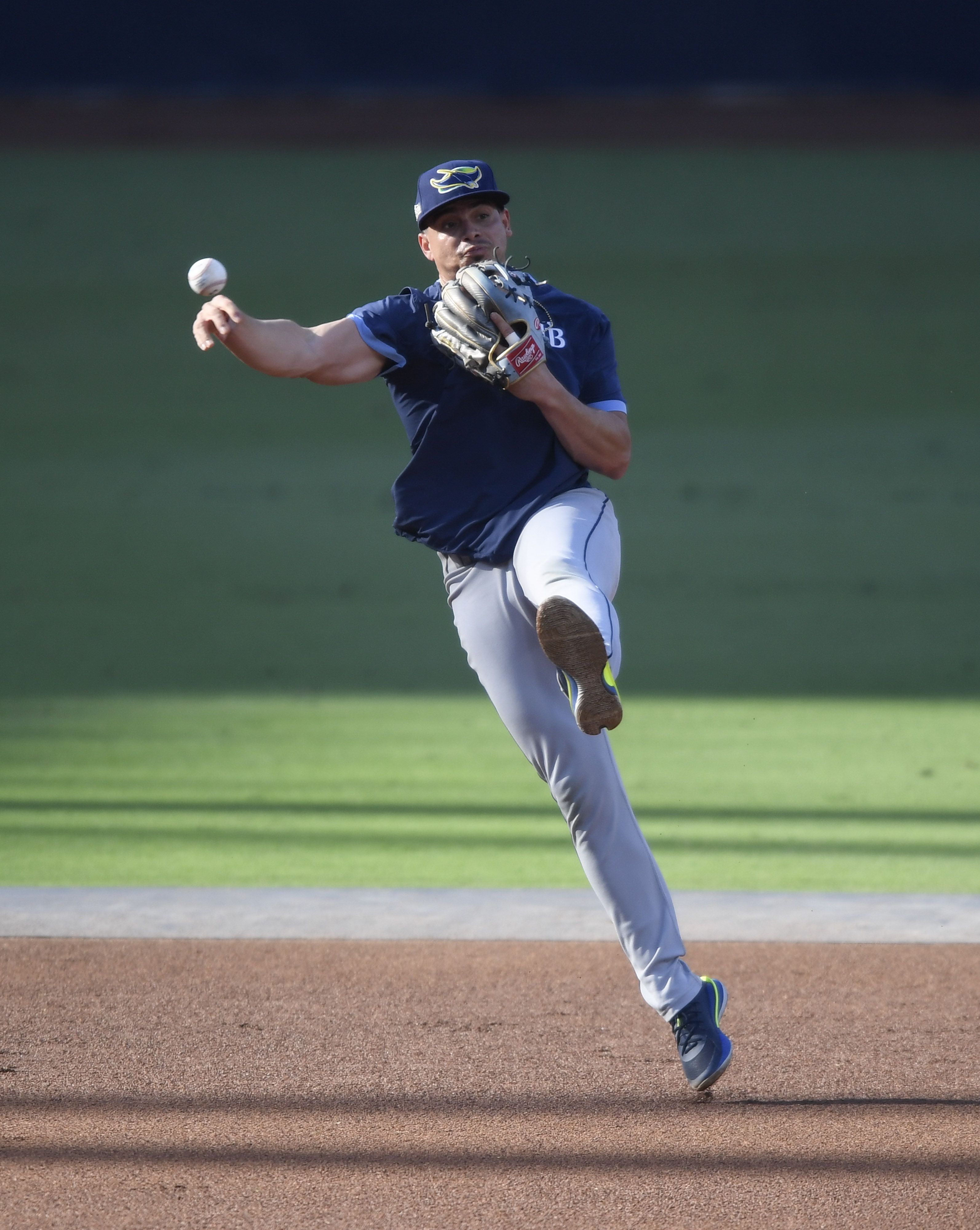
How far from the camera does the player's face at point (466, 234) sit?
144 inches

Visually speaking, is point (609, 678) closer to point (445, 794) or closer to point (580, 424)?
point (580, 424)

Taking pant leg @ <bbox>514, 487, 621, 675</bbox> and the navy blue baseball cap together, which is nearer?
pant leg @ <bbox>514, 487, 621, 675</bbox>

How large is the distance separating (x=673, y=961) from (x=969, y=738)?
4837mm

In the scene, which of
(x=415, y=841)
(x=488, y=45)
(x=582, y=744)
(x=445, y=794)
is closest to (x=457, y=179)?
(x=582, y=744)

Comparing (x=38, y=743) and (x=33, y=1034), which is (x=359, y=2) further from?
(x=33, y=1034)

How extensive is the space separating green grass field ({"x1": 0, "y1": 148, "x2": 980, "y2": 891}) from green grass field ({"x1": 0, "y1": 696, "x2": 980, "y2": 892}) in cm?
3

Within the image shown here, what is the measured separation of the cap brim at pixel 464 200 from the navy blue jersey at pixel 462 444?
0.18 m

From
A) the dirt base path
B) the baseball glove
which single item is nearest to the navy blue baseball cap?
the baseball glove

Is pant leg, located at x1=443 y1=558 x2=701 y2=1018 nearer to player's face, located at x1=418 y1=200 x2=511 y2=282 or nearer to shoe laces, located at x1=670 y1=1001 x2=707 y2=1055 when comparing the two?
shoe laces, located at x1=670 y1=1001 x2=707 y2=1055

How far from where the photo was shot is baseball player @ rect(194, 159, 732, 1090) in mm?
3227

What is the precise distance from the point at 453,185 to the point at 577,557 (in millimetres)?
986

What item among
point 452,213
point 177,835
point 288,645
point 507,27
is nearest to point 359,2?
point 507,27

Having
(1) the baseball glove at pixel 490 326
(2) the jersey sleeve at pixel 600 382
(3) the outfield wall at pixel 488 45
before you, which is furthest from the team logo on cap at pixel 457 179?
(3) the outfield wall at pixel 488 45

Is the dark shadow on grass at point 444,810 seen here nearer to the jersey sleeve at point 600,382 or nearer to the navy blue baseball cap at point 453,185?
the jersey sleeve at point 600,382
